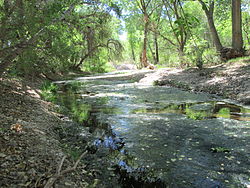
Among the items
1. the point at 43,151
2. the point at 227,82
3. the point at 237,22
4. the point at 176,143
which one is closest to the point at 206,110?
the point at 176,143

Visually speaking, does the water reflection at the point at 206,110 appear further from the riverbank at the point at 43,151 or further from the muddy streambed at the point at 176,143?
the riverbank at the point at 43,151

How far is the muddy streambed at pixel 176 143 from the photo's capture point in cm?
267

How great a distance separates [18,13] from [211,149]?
5257 millimetres

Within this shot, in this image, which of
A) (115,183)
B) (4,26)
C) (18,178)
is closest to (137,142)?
(115,183)

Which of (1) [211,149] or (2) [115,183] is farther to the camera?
(1) [211,149]

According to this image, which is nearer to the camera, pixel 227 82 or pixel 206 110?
pixel 206 110

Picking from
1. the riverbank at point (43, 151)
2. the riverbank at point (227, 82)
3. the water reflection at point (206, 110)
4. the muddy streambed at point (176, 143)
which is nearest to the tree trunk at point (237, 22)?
the riverbank at point (227, 82)

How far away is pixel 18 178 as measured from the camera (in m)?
2.28

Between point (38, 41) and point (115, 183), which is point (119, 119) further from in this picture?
point (38, 41)

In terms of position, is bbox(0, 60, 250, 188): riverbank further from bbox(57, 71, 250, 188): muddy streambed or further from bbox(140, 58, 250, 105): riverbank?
bbox(140, 58, 250, 105): riverbank

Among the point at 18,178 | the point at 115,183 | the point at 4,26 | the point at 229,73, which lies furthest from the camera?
the point at 229,73

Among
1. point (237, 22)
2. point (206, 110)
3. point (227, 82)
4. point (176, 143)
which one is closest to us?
point (176, 143)

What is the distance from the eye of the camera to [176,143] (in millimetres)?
3709

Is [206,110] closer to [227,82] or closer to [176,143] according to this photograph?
[176,143]
